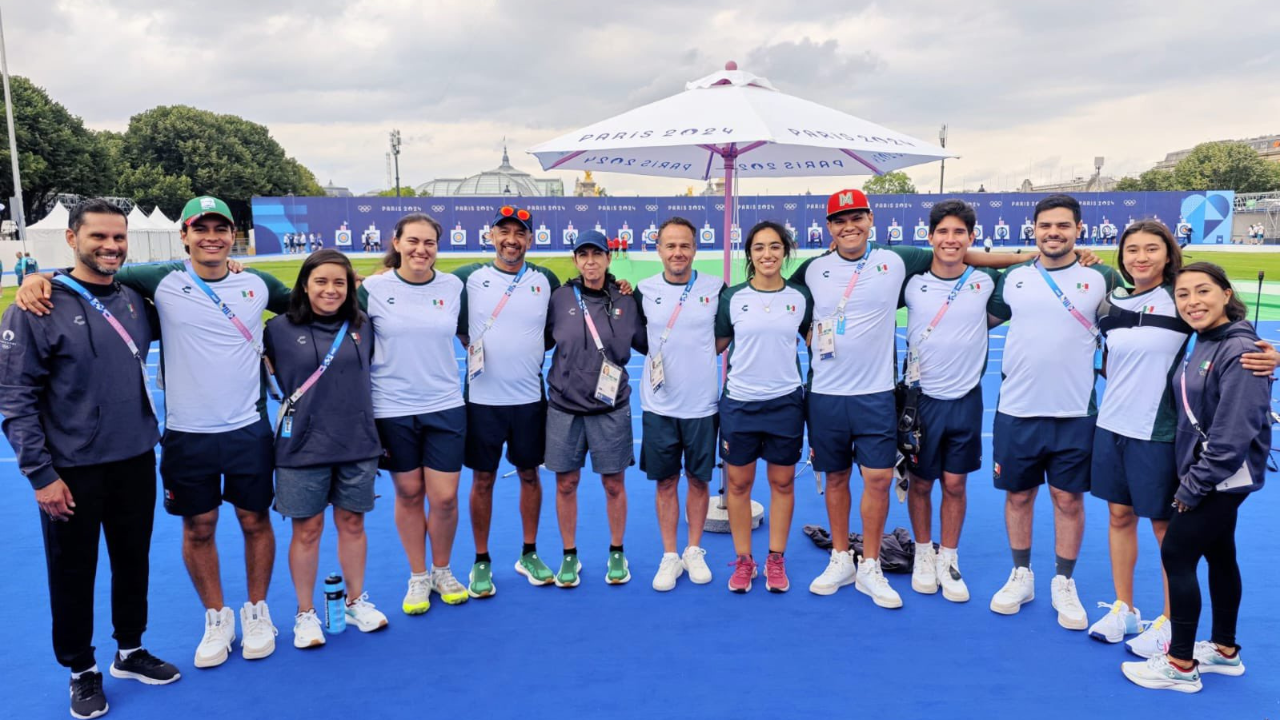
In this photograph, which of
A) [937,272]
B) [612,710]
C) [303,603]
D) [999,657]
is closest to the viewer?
[612,710]

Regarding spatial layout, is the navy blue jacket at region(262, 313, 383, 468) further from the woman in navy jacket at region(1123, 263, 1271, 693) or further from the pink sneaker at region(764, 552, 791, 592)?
the woman in navy jacket at region(1123, 263, 1271, 693)

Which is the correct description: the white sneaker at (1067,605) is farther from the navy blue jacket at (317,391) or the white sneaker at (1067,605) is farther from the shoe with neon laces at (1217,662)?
the navy blue jacket at (317,391)

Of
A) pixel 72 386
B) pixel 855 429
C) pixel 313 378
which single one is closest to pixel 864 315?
pixel 855 429

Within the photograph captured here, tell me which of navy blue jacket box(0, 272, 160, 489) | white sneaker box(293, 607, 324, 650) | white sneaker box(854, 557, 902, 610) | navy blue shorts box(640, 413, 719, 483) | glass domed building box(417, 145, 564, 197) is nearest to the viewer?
navy blue jacket box(0, 272, 160, 489)

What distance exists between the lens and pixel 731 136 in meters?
4.01

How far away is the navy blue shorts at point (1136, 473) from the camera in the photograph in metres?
3.20

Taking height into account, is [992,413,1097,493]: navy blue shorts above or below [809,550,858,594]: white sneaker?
above

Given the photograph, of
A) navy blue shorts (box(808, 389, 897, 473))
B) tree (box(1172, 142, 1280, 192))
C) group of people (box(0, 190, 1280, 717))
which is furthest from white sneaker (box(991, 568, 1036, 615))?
tree (box(1172, 142, 1280, 192))

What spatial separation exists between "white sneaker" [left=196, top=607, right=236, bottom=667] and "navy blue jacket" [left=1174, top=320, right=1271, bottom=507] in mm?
4037

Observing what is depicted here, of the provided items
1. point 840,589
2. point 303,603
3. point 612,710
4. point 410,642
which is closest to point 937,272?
point 840,589

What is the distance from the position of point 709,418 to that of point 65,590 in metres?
2.89

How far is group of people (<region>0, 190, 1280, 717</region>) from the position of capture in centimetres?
301

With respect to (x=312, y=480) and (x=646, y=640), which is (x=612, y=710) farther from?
(x=312, y=480)

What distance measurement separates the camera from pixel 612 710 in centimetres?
301
